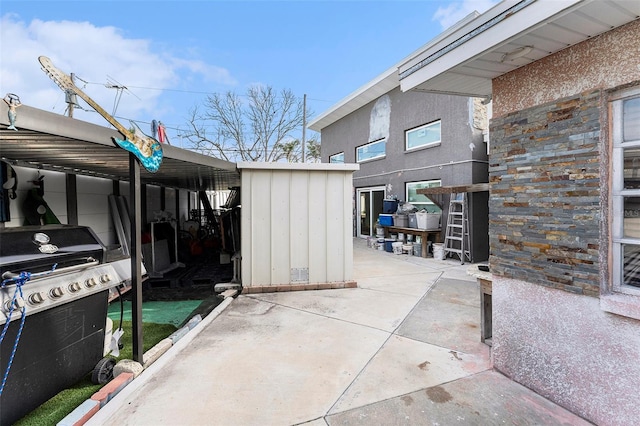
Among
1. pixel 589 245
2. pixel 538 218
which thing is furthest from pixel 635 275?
pixel 538 218

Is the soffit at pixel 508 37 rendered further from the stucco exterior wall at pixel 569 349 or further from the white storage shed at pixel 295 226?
the white storage shed at pixel 295 226

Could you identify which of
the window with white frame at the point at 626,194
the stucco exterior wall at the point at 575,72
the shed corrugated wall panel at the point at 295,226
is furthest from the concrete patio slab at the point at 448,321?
the stucco exterior wall at the point at 575,72

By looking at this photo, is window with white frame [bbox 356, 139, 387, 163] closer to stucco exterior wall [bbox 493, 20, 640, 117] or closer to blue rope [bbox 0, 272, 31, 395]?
stucco exterior wall [bbox 493, 20, 640, 117]

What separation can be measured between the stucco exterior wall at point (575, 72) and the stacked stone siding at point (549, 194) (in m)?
0.09

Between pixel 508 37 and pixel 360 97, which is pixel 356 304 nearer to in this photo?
pixel 508 37

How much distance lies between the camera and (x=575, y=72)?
217 cm

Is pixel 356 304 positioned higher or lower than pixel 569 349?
lower

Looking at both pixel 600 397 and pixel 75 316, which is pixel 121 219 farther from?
pixel 600 397

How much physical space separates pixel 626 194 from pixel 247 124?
20.7 m

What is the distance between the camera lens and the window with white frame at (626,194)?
1.98 m

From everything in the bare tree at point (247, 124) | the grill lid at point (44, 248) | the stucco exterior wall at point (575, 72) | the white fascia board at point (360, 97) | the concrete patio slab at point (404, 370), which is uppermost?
the bare tree at point (247, 124)

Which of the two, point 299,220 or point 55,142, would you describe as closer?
point 55,142

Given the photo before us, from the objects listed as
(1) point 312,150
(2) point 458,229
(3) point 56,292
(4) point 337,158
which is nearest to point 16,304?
(3) point 56,292

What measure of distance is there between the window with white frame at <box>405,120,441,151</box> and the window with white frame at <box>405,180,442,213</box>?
3.80 ft
